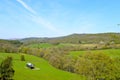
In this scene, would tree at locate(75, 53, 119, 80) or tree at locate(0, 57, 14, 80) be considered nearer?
tree at locate(75, 53, 119, 80)

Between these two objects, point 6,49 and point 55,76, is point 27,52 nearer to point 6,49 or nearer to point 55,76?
point 6,49

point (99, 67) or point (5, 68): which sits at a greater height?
point (99, 67)

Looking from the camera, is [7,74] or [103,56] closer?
[103,56]

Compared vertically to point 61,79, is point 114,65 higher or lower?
higher

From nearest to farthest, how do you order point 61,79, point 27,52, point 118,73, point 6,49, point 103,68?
point 118,73, point 103,68, point 61,79, point 6,49, point 27,52

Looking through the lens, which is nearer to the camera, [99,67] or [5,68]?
[99,67]

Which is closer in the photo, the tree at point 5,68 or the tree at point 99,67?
the tree at point 99,67

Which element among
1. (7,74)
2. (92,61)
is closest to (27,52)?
(7,74)

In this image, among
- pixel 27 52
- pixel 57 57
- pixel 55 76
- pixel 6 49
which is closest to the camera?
pixel 55 76

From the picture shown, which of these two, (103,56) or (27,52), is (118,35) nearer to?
(103,56)

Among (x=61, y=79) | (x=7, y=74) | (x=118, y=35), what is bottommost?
(x=61, y=79)
